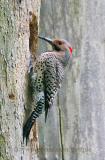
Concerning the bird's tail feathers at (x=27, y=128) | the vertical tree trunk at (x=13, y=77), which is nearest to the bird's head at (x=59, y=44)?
the vertical tree trunk at (x=13, y=77)

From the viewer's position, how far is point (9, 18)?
14.0ft

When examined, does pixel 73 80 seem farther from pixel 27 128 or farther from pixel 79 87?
pixel 27 128

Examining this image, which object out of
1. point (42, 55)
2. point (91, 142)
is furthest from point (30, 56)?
point (91, 142)

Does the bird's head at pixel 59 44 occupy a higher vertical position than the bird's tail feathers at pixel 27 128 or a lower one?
higher

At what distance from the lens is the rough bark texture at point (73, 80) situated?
14.9 feet

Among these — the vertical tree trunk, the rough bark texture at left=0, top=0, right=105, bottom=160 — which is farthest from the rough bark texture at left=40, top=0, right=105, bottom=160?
the vertical tree trunk

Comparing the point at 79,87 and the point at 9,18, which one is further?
the point at 79,87

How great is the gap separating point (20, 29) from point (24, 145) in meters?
0.71

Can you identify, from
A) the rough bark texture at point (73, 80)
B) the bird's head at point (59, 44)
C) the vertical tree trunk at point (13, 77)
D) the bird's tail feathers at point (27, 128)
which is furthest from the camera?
the bird's head at point (59, 44)

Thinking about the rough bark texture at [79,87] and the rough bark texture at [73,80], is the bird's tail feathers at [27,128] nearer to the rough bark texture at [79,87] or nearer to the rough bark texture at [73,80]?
the rough bark texture at [73,80]

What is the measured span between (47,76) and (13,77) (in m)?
0.70

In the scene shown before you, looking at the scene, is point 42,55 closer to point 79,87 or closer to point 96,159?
point 79,87

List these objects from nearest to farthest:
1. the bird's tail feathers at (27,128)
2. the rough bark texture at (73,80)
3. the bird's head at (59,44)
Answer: the bird's tail feathers at (27,128) < the rough bark texture at (73,80) < the bird's head at (59,44)

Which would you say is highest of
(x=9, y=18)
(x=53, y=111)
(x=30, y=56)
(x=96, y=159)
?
(x=9, y=18)
